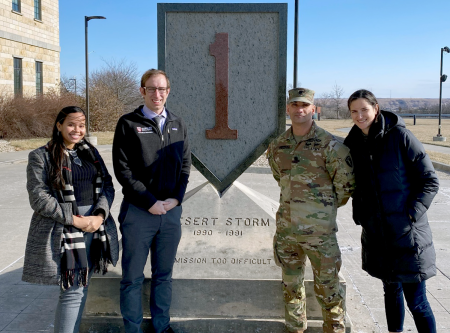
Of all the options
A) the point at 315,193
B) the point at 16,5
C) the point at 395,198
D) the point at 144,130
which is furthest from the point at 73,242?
the point at 16,5

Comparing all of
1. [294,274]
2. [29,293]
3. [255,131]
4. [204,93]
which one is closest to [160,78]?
[204,93]

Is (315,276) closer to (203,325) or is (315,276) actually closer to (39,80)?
(203,325)

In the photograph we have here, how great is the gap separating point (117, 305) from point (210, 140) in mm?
1440

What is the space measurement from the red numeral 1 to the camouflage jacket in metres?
0.77

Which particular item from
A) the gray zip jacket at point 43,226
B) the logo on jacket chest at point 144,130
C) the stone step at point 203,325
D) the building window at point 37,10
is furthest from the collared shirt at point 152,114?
the building window at point 37,10

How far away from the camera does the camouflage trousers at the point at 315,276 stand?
9.52ft

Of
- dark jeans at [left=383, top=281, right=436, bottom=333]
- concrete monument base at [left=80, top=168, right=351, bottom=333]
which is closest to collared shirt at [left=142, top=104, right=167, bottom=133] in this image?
concrete monument base at [left=80, top=168, right=351, bottom=333]

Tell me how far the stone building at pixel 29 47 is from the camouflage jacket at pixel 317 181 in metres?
24.8

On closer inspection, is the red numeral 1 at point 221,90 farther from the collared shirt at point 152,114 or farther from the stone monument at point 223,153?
the collared shirt at point 152,114

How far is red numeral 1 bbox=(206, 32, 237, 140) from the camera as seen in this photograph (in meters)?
3.50

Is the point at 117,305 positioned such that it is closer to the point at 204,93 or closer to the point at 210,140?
the point at 210,140

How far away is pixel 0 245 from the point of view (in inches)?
Answer: 223

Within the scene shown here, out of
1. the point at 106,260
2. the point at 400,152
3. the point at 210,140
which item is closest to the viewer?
the point at 400,152

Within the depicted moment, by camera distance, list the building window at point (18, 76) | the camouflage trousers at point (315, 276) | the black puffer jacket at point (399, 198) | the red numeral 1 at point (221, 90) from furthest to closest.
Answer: the building window at point (18, 76) → the red numeral 1 at point (221, 90) → the camouflage trousers at point (315, 276) → the black puffer jacket at point (399, 198)
